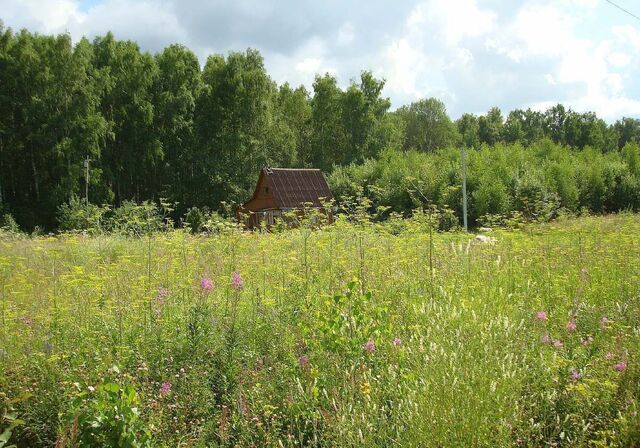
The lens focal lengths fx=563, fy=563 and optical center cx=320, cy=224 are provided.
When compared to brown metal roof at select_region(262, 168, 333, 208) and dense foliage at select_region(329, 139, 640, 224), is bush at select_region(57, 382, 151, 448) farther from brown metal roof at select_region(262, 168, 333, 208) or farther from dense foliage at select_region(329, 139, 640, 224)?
brown metal roof at select_region(262, 168, 333, 208)

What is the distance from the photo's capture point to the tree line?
98.3 ft

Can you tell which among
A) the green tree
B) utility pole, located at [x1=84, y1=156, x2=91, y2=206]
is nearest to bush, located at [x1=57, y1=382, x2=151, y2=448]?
utility pole, located at [x1=84, y1=156, x2=91, y2=206]

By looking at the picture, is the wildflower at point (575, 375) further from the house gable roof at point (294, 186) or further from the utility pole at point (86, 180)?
the utility pole at point (86, 180)

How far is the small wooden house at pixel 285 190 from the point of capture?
97.9 ft

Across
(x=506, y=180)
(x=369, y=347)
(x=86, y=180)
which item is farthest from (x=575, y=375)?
(x=86, y=180)

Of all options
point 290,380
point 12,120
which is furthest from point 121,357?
point 12,120

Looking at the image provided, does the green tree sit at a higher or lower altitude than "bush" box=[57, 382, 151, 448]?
higher

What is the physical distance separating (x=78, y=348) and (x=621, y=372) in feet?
11.3

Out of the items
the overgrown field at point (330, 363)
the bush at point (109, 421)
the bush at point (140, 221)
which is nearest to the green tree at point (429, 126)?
the bush at point (140, 221)

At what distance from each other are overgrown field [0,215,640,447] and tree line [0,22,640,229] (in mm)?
25769

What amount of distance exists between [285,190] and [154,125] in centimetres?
1126

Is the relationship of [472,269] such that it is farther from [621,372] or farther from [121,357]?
[121,357]

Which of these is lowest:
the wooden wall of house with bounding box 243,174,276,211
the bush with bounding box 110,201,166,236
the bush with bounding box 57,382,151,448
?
the bush with bounding box 57,382,151,448

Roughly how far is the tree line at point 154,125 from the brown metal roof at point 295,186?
15.0 feet
